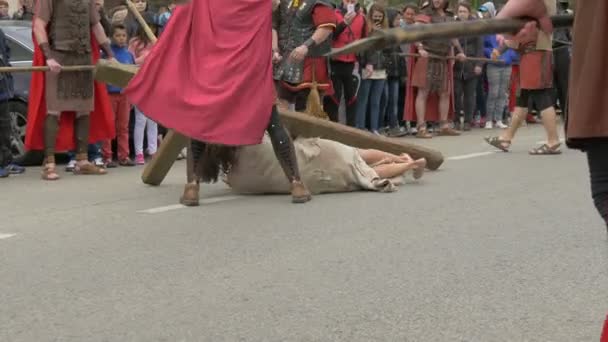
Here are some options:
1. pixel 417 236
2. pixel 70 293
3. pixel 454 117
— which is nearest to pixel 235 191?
pixel 417 236

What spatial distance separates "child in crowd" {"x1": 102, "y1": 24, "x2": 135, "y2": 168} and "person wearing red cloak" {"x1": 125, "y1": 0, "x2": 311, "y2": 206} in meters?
3.75

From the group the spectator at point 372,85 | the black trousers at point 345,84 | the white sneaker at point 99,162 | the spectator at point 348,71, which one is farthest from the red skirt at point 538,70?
the white sneaker at point 99,162

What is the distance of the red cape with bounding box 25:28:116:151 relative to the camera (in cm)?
1053

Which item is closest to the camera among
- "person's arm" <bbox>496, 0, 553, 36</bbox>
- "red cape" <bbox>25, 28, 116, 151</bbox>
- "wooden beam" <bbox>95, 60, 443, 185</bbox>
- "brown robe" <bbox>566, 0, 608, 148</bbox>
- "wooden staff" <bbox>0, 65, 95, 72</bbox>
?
"brown robe" <bbox>566, 0, 608, 148</bbox>

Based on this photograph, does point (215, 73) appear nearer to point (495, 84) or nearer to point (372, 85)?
point (372, 85)

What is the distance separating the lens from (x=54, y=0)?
10156mm

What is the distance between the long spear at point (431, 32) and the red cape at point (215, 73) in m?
4.44

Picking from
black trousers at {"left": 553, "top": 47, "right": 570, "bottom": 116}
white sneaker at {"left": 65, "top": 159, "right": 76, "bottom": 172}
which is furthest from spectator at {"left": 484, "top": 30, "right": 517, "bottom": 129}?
white sneaker at {"left": 65, "top": 159, "right": 76, "bottom": 172}

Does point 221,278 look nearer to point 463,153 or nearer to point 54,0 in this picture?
point 54,0

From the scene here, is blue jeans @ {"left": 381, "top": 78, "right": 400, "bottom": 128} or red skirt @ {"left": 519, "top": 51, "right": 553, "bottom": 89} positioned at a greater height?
red skirt @ {"left": 519, "top": 51, "right": 553, "bottom": 89}

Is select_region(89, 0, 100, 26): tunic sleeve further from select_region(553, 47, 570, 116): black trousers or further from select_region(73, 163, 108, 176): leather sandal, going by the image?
select_region(553, 47, 570, 116): black trousers

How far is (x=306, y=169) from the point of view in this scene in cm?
843

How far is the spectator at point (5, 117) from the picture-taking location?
10.4m

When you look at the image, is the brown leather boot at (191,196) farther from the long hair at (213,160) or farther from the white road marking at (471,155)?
the white road marking at (471,155)
